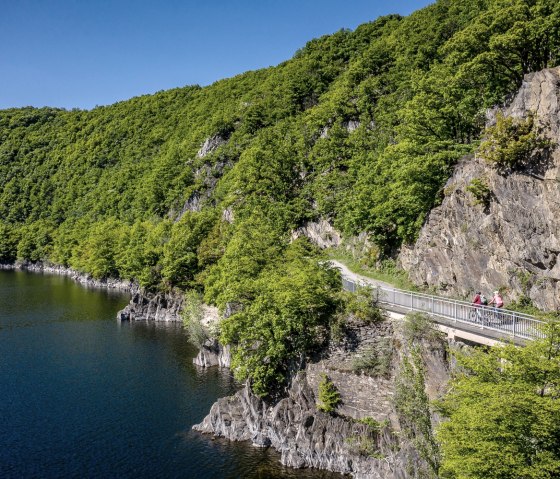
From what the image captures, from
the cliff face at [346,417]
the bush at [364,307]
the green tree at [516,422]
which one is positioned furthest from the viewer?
the bush at [364,307]

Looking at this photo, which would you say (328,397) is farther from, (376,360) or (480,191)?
(480,191)

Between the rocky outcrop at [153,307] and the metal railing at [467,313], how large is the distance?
36772mm

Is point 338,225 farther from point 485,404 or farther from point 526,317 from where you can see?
point 485,404

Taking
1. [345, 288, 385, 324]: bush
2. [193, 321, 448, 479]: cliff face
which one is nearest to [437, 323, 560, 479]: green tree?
[193, 321, 448, 479]: cliff face

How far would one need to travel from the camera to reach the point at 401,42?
75.7 metres

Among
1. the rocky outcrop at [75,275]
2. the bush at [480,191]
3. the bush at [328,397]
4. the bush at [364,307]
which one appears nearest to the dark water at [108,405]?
the bush at [328,397]

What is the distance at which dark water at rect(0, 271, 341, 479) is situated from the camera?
26469mm

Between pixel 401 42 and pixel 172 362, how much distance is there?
6020 cm

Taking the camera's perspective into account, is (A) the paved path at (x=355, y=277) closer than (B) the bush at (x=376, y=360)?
No

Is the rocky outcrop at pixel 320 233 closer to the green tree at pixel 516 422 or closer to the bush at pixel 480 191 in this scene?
the bush at pixel 480 191

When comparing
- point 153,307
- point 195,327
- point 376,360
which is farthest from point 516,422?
point 153,307

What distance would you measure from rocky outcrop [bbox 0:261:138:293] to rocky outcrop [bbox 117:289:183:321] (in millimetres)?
7958

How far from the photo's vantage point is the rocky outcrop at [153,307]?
199 ft

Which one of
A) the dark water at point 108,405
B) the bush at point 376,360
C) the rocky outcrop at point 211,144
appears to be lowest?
the dark water at point 108,405
